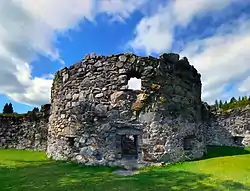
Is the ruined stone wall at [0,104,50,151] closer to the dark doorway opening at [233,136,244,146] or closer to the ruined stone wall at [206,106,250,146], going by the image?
the ruined stone wall at [206,106,250,146]

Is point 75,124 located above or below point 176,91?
below

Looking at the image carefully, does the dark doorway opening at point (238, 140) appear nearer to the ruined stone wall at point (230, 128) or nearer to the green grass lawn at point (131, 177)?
the ruined stone wall at point (230, 128)

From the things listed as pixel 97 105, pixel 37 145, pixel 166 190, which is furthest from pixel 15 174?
pixel 37 145

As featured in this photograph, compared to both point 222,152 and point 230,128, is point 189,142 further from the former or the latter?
point 230,128

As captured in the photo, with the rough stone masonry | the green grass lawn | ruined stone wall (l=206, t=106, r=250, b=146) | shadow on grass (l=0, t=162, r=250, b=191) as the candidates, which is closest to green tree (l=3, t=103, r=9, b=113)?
ruined stone wall (l=206, t=106, r=250, b=146)

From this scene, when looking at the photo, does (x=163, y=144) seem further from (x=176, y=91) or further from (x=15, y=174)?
(x=15, y=174)

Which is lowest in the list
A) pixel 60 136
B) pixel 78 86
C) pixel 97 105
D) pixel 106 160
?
pixel 106 160

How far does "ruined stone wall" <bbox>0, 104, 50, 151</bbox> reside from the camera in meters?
17.8

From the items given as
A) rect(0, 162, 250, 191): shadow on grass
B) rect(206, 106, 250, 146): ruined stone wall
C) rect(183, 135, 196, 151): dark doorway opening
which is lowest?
rect(0, 162, 250, 191): shadow on grass

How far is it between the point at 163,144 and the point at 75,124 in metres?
3.76

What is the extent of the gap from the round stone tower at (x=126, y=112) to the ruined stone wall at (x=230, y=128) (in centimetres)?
842

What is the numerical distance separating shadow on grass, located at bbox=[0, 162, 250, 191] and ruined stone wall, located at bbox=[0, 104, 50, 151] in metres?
7.51

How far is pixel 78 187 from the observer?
7.62 meters

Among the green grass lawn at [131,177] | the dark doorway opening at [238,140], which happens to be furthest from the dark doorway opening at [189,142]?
the dark doorway opening at [238,140]
